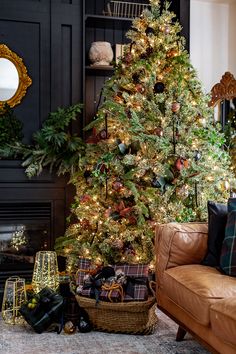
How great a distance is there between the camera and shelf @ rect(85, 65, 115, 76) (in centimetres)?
448

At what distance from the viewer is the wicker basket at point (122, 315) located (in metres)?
3.13

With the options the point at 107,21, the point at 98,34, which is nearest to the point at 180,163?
the point at 107,21

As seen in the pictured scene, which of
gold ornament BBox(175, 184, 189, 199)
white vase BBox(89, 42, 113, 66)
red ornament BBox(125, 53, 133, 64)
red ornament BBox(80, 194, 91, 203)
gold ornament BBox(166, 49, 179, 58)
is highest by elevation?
white vase BBox(89, 42, 113, 66)

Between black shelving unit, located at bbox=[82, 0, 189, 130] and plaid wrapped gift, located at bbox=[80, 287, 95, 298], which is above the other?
black shelving unit, located at bbox=[82, 0, 189, 130]

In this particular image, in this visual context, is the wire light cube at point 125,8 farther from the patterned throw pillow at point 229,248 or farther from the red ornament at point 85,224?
the patterned throw pillow at point 229,248

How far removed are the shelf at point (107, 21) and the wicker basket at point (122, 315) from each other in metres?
2.59

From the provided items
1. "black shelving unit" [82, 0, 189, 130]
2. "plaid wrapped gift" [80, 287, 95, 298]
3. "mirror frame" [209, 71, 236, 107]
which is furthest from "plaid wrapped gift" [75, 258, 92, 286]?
"mirror frame" [209, 71, 236, 107]

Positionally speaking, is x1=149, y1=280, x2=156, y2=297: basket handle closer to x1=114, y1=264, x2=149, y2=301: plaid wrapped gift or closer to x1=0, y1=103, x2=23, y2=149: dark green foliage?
x1=114, y1=264, x2=149, y2=301: plaid wrapped gift

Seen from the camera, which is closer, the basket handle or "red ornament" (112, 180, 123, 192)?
the basket handle

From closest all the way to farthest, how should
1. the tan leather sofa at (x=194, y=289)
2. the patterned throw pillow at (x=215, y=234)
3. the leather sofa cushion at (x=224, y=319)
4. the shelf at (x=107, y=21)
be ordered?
the leather sofa cushion at (x=224, y=319)
the tan leather sofa at (x=194, y=289)
the patterned throw pillow at (x=215, y=234)
the shelf at (x=107, y=21)

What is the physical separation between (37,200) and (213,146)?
5.16 feet

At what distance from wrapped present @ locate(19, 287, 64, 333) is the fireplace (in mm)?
943

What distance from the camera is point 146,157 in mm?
3666

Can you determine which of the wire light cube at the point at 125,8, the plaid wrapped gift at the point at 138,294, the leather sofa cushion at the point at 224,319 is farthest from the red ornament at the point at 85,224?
the wire light cube at the point at 125,8
